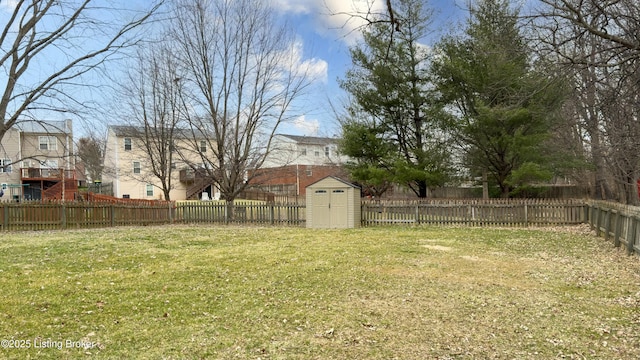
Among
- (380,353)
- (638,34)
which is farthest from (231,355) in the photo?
(638,34)

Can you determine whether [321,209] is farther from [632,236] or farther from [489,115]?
[632,236]

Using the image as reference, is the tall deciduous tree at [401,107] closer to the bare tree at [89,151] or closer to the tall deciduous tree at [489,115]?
the tall deciduous tree at [489,115]

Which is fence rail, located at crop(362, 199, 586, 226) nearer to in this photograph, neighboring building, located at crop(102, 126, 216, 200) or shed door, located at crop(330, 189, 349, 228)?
shed door, located at crop(330, 189, 349, 228)

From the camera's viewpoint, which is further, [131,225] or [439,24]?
[439,24]

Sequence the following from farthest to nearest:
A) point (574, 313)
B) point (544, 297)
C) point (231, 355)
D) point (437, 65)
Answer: point (437, 65) → point (544, 297) → point (574, 313) → point (231, 355)

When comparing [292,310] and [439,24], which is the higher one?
[439,24]

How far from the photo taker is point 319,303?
5.25 metres

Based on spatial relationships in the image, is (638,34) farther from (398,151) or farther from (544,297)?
(398,151)

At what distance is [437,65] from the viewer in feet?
65.2

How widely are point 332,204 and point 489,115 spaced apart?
8067 mm

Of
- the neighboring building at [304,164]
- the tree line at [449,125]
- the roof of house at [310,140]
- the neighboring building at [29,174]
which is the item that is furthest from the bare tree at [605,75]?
the neighboring building at [29,174]

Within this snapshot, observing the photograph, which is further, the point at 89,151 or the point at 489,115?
the point at 489,115

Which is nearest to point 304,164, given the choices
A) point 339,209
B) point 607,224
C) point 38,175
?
point 38,175

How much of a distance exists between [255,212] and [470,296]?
13180mm
